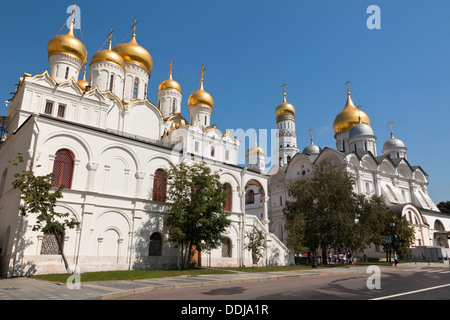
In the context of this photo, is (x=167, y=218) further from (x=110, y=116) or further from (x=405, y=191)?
(x=405, y=191)

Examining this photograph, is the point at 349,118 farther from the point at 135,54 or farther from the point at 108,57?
the point at 108,57

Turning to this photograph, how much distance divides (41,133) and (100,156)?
3712mm

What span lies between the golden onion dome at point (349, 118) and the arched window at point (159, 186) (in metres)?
38.4

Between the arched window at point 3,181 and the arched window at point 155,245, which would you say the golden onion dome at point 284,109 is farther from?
the arched window at point 3,181

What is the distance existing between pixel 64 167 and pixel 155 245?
310 inches

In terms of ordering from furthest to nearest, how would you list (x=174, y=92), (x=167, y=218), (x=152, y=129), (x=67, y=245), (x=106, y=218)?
(x=174, y=92)
(x=152, y=129)
(x=167, y=218)
(x=106, y=218)
(x=67, y=245)

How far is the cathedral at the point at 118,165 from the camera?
63.3 ft

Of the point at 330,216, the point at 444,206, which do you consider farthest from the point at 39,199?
the point at 444,206

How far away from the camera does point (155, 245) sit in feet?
75.2

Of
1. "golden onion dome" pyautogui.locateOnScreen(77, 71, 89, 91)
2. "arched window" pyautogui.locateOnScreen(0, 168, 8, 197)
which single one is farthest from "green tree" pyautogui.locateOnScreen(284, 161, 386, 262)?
"golden onion dome" pyautogui.locateOnScreen(77, 71, 89, 91)

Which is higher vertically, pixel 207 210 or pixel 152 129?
pixel 152 129

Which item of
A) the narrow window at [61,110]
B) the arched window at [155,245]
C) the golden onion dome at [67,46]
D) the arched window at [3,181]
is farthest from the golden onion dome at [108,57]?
the arched window at [155,245]
